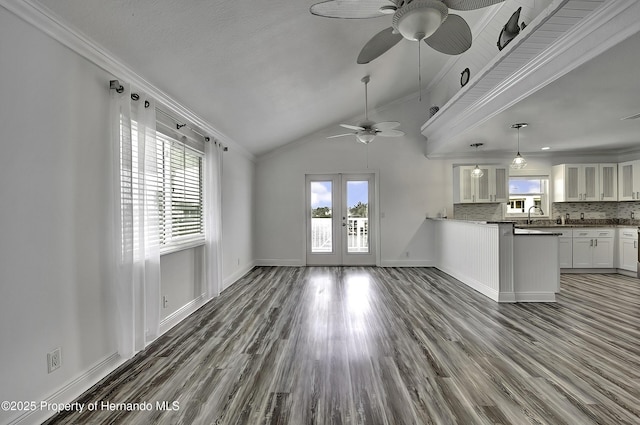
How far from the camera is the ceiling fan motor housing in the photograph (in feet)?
5.38

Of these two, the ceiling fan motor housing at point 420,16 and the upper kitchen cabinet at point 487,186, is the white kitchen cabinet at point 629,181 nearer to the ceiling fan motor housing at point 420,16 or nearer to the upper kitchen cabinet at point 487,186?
the upper kitchen cabinet at point 487,186

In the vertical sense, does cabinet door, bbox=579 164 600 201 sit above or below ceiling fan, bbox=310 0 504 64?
below

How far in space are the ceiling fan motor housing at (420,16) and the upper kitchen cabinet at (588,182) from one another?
20.3 ft

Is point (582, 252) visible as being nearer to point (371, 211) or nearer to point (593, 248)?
point (593, 248)

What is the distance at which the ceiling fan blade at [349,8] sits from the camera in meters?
1.67

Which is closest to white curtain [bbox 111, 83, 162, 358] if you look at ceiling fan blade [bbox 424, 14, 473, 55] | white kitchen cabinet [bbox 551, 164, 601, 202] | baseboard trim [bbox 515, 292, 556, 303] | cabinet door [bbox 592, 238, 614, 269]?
ceiling fan blade [bbox 424, 14, 473, 55]

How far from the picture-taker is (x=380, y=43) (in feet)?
7.30

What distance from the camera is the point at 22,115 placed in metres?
1.67

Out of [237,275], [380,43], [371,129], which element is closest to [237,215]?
[237,275]

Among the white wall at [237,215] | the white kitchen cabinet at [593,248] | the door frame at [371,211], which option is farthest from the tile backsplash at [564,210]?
the white wall at [237,215]

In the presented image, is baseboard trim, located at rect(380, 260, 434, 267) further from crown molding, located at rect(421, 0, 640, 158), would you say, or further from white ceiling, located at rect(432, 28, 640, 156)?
crown molding, located at rect(421, 0, 640, 158)

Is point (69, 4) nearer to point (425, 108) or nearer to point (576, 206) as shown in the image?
point (425, 108)

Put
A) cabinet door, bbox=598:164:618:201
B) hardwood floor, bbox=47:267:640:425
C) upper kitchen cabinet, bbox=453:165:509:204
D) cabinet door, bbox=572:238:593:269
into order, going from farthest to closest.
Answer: upper kitchen cabinet, bbox=453:165:509:204 < cabinet door, bbox=598:164:618:201 < cabinet door, bbox=572:238:593:269 < hardwood floor, bbox=47:267:640:425

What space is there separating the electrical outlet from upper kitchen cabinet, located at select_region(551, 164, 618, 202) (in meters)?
7.98
